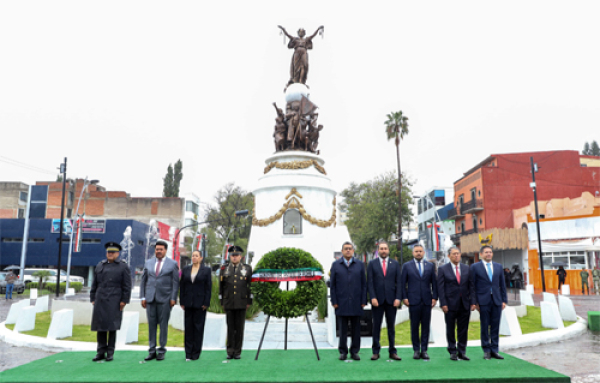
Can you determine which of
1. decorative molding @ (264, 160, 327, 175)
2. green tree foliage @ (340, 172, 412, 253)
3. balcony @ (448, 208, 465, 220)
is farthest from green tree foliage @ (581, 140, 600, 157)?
decorative molding @ (264, 160, 327, 175)

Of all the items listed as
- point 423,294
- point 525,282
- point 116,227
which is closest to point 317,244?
point 423,294

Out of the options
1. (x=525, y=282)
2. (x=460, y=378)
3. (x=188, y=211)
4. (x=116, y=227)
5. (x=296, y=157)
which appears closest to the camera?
(x=460, y=378)

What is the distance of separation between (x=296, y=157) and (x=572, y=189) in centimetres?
3405

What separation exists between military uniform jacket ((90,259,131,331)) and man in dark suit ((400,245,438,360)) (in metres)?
5.16

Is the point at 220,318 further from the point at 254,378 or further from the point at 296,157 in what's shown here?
the point at 296,157

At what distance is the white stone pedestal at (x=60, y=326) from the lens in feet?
35.8

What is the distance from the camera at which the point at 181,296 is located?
8297 millimetres

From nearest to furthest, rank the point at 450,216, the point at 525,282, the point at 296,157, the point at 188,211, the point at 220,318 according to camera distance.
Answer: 1. the point at 220,318
2. the point at 296,157
3. the point at 525,282
4. the point at 450,216
5. the point at 188,211

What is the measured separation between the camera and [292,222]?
65.6 ft

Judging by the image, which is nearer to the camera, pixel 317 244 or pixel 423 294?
pixel 423 294

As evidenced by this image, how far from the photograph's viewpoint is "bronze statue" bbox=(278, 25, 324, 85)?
75.8ft

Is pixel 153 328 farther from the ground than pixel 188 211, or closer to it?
closer to it

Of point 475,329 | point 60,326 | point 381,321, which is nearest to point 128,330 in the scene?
point 60,326

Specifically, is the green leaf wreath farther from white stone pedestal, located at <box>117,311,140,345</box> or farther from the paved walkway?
the paved walkway
